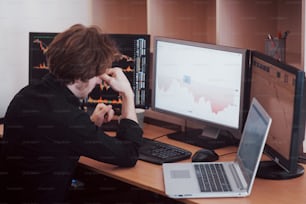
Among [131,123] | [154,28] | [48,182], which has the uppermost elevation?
[154,28]

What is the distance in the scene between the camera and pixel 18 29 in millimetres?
2977

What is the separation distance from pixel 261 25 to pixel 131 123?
83cm

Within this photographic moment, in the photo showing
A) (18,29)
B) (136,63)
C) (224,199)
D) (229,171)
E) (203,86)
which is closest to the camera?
(224,199)

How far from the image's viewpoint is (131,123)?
2.15 m

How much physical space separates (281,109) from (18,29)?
1.62m

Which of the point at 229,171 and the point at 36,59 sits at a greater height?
the point at 36,59

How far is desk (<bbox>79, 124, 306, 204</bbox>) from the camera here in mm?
1750

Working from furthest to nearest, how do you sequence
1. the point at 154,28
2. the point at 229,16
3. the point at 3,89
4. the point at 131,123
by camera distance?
the point at 3,89
the point at 154,28
the point at 229,16
the point at 131,123

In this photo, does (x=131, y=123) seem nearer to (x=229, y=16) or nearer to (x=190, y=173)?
(x=190, y=173)

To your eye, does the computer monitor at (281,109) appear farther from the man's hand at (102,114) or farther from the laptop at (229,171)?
the man's hand at (102,114)

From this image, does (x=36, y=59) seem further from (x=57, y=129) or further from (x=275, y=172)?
(x=275, y=172)

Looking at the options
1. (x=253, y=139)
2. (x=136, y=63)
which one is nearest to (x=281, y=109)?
(x=253, y=139)

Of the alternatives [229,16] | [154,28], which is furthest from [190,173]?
[154,28]

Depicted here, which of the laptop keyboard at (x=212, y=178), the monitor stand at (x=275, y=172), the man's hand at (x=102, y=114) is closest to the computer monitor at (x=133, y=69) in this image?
the man's hand at (x=102, y=114)
